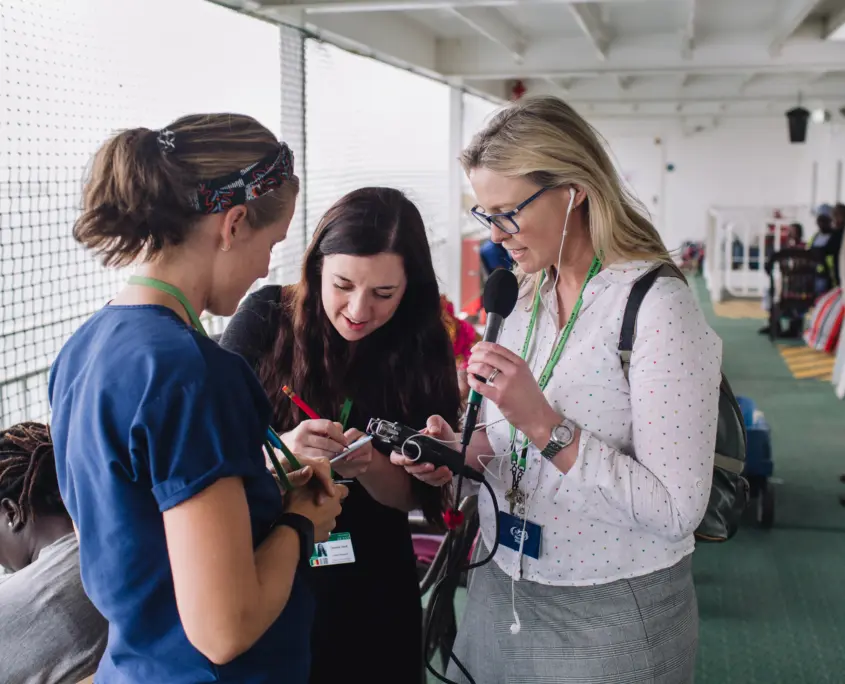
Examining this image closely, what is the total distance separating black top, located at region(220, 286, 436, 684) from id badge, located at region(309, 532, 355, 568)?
13 mm

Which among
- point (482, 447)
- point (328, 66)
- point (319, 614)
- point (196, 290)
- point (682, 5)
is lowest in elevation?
point (319, 614)

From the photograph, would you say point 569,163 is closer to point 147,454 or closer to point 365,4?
point 147,454

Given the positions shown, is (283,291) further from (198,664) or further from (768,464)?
(768,464)

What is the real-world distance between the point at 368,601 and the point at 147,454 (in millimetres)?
800

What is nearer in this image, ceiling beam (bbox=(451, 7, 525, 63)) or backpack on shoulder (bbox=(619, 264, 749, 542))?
backpack on shoulder (bbox=(619, 264, 749, 542))

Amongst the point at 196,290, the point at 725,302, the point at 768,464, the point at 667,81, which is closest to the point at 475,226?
the point at 667,81

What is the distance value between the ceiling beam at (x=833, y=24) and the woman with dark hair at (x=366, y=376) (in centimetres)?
487

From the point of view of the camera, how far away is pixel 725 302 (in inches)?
443

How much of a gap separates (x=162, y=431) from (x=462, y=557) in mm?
1023

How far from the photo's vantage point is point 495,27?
18.3 feet

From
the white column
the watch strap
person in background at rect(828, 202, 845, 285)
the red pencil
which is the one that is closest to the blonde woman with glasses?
the red pencil

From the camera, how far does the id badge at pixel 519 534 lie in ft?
4.25

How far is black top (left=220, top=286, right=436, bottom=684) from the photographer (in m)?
1.49

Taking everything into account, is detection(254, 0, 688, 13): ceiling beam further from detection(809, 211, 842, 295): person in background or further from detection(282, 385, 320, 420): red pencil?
detection(809, 211, 842, 295): person in background
